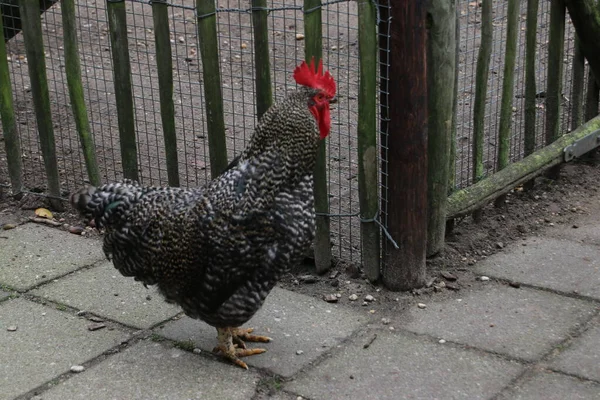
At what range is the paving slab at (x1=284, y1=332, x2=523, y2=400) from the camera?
436 cm

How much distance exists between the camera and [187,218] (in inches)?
177

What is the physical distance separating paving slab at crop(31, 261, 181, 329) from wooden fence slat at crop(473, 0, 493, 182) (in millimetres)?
2318

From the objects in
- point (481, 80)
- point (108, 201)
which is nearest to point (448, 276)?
point (481, 80)

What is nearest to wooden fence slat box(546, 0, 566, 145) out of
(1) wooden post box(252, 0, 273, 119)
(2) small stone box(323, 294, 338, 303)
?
(1) wooden post box(252, 0, 273, 119)

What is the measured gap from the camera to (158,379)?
180 inches

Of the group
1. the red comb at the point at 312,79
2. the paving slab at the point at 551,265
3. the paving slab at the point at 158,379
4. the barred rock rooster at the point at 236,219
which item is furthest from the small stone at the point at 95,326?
the paving slab at the point at 551,265

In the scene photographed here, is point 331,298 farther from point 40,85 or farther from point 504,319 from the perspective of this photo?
point 40,85

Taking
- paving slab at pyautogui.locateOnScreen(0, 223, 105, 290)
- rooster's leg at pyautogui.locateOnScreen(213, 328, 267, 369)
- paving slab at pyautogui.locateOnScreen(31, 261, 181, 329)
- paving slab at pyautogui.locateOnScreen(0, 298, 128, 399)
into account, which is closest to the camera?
paving slab at pyautogui.locateOnScreen(0, 298, 128, 399)

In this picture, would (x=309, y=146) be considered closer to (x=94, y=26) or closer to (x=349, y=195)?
(x=349, y=195)

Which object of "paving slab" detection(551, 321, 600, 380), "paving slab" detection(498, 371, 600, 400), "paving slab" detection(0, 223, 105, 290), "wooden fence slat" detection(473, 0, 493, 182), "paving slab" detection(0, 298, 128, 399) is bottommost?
"paving slab" detection(498, 371, 600, 400)

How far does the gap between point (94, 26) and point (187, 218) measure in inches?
285

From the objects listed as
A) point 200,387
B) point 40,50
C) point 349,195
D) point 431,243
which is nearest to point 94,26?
point 40,50

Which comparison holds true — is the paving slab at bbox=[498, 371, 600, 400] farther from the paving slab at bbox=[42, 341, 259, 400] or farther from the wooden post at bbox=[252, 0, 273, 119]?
the wooden post at bbox=[252, 0, 273, 119]

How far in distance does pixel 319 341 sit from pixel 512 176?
2.13 meters
